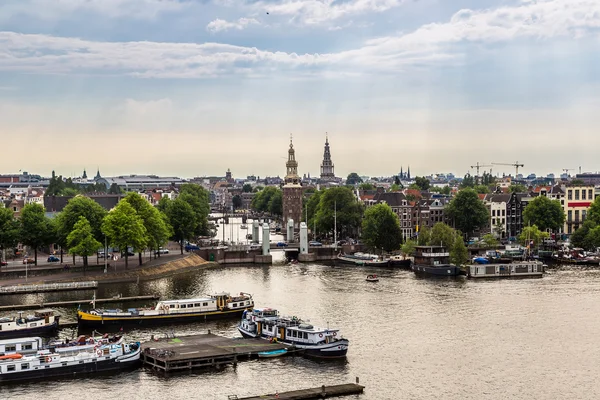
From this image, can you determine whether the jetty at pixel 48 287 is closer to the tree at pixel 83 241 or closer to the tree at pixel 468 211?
the tree at pixel 83 241

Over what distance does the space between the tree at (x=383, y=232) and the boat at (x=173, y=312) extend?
51791 millimetres

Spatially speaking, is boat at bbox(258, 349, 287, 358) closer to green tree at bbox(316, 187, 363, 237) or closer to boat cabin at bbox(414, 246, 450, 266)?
boat cabin at bbox(414, 246, 450, 266)

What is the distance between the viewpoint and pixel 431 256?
367ft

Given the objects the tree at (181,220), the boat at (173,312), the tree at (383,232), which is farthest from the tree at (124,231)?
the tree at (383,232)

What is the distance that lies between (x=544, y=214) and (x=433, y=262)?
37959mm

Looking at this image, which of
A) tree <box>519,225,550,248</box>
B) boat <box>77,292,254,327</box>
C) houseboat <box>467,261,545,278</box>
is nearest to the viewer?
boat <box>77,292,254,327</box>

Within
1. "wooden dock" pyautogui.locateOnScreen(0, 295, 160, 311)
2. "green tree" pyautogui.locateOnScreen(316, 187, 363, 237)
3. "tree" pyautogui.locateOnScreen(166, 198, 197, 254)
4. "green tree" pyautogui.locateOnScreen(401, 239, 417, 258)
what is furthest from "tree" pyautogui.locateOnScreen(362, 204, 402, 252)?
"wooden dock" pyautogui.locateOnScreen(0, 295, 160, 311)

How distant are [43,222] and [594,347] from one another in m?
68.1

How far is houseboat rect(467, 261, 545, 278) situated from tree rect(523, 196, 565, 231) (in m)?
33.8

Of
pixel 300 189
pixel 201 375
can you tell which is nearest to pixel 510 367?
pixel 201 375

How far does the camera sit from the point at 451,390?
54062 mm

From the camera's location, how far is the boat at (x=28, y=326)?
68625 mm

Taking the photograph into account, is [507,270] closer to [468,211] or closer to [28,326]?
[468,211]

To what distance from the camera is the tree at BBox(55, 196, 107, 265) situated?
10781 cm
